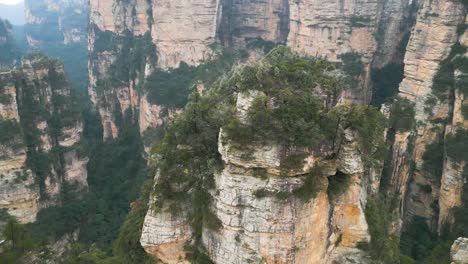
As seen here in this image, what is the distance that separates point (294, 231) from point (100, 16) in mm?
45085

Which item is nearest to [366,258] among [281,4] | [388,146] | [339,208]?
[339,208]

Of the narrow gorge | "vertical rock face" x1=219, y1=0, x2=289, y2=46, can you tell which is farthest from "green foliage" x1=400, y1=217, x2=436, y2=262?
"vertical rock face" x1=219, y1=0, x2=289, y2=46

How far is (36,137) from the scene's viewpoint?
104ft

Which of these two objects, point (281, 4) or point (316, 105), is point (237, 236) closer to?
point (316, 105)

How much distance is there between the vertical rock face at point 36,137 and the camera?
96.5 feet

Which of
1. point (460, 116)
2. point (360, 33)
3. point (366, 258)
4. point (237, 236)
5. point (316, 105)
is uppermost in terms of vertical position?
point (360, 33)

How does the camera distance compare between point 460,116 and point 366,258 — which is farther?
point 460,116

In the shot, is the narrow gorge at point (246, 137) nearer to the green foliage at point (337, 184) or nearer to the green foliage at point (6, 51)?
the green foliage at point (337, 184)

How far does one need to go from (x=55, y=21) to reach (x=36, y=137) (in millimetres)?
70075

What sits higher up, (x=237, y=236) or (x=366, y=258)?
(x=237, y=236)

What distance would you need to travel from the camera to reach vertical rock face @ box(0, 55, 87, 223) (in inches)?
1158

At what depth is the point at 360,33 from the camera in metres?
37.0

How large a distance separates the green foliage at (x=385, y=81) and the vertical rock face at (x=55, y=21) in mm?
65290

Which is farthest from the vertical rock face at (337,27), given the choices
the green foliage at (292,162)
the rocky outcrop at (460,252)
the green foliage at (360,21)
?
the green foliage at (292,162)
